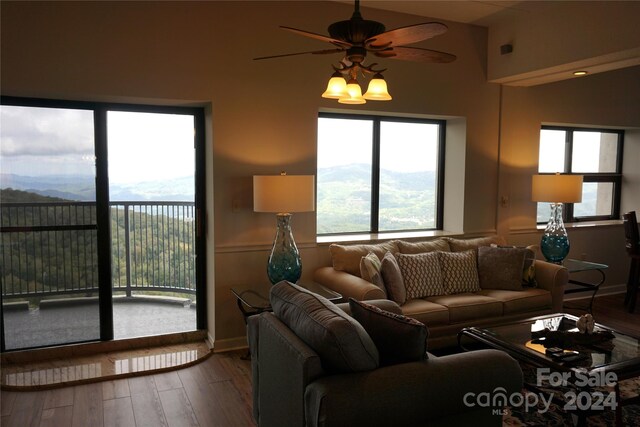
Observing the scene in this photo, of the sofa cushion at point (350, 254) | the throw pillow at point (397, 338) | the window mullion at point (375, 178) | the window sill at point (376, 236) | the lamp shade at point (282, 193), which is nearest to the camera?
the throw pillow at point (397, 338)

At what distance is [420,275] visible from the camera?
4035 millimetres

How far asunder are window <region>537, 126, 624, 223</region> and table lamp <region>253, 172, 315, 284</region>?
342 cm

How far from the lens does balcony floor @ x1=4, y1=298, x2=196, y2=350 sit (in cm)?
376

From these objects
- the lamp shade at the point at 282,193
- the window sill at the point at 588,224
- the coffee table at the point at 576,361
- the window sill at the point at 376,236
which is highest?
the lamp shade at the point at 282,193

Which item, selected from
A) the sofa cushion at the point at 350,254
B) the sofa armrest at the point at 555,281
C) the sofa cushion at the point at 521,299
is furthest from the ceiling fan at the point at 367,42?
the sofa armrest at the point at 555,281

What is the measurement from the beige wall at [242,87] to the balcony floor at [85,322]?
17.5 inches

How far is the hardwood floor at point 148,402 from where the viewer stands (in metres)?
2.90

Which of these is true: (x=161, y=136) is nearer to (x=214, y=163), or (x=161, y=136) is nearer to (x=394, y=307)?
(x=214, y=163)

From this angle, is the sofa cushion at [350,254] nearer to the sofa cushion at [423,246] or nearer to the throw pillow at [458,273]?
the sofa cushion at [423,246]

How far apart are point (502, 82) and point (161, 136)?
3587mm

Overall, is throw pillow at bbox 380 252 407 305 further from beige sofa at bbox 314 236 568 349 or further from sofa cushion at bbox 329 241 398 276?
sofa cushion at bbox 329 241 398 276

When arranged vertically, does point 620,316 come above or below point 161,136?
below

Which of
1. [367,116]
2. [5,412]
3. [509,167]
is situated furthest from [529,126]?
[5,412]

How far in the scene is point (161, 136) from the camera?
411 centimetres
